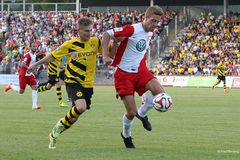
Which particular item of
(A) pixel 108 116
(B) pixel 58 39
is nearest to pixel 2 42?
(B) pixel 58 39

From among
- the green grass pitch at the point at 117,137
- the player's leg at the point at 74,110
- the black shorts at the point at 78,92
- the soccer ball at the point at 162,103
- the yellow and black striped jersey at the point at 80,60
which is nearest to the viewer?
the green grass pitch at the point at 117,137

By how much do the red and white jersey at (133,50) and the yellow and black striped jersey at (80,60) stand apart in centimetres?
45

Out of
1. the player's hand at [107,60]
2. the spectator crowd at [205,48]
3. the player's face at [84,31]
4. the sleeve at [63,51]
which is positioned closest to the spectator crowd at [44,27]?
the spectator crowd at [205,48]

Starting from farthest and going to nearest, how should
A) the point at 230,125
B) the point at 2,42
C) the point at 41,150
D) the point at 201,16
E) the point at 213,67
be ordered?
1. the point at 2,42
2. the point at 201,16
3. the point at 213,67
4. the point at 230,125
5. the point at 41,150

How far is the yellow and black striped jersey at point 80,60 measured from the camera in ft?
37.4

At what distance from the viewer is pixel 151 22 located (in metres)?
11.1

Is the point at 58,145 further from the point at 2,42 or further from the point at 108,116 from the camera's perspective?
the point at 2,42

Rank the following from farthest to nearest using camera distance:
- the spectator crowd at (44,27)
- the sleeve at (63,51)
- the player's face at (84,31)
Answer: the spectator crowd at (44,27) < the sleeve at (63,51) < the player's face at (84,31)

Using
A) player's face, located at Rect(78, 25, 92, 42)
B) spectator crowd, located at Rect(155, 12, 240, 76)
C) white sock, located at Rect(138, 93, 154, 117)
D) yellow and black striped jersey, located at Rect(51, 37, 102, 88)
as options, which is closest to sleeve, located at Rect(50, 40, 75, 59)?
yellow and black striped jersey, located at Rect(51, 37, 102, 88)

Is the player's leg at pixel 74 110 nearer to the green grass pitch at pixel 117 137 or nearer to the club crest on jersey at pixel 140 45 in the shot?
the green grass pitch at pixel 117 137

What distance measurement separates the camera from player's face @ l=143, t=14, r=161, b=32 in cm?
1105

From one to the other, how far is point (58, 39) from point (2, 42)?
548 cm

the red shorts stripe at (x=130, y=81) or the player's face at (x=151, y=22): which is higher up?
the player's face at (x=151, y=22)

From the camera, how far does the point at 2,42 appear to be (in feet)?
197
